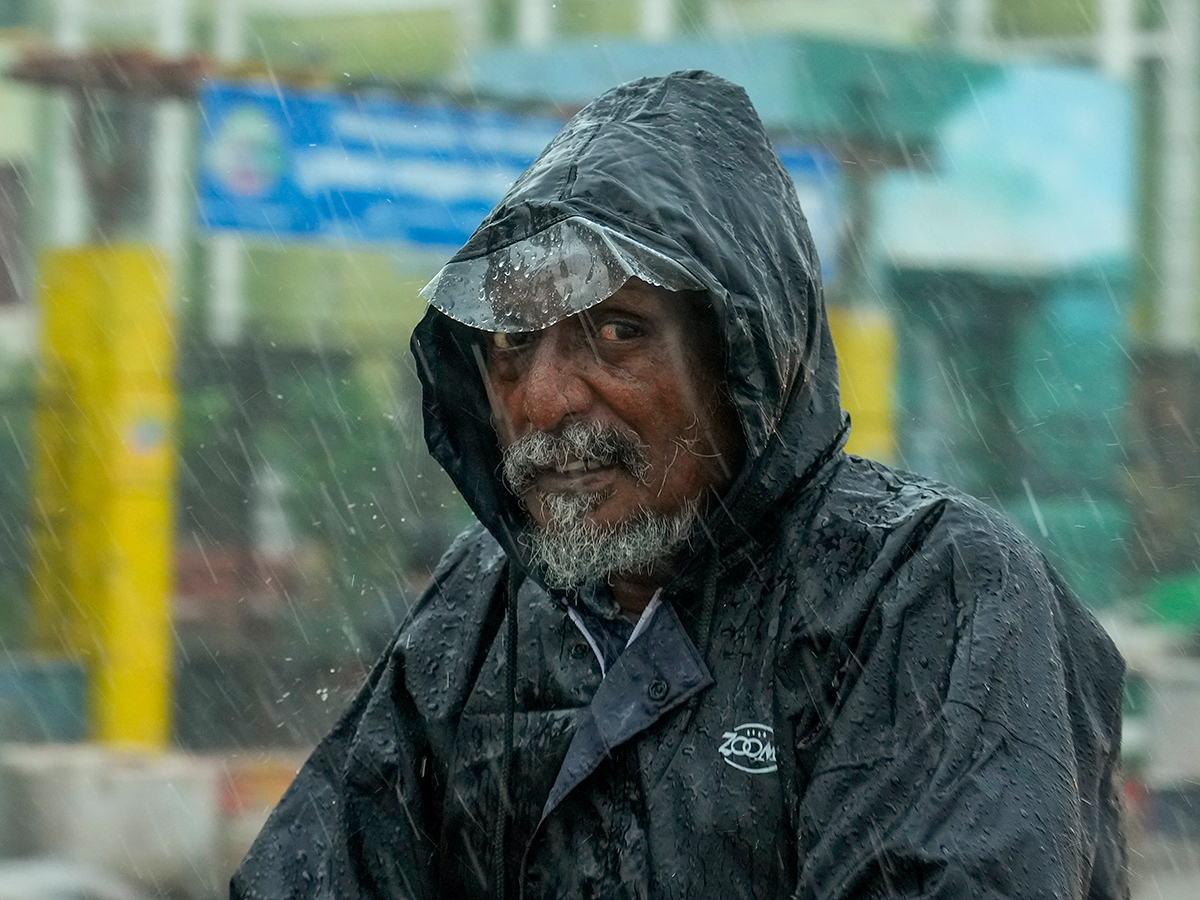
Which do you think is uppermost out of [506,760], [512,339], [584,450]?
[512,339]

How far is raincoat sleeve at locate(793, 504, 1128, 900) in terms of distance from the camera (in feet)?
6.14

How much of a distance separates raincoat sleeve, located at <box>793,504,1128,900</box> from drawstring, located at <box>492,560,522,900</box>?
0.52m

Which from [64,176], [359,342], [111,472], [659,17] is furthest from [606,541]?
[659,17]

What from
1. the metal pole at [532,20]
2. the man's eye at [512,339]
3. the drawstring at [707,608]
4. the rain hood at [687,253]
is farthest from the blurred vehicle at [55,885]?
the metal pole at [532,20]

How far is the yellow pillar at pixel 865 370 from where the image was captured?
397 inches

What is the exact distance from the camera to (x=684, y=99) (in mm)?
2607

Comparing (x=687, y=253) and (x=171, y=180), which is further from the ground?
(x=687, y=253)

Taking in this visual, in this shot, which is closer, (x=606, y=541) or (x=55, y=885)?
(x=606, y=541)

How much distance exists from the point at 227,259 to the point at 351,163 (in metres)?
6.00

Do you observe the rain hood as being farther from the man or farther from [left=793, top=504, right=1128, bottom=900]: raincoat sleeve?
[left=793, top=504, right=1128, bottom=900]: raincoat sleeve

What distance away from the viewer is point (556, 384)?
243cm

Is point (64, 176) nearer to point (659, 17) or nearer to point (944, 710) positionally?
point (659, 17)

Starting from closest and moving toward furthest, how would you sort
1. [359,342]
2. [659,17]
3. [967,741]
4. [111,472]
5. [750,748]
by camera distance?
[967,741]
[750,748]
[111,472]
[359,342]
[659,17]

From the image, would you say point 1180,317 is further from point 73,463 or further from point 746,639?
point 746,639
